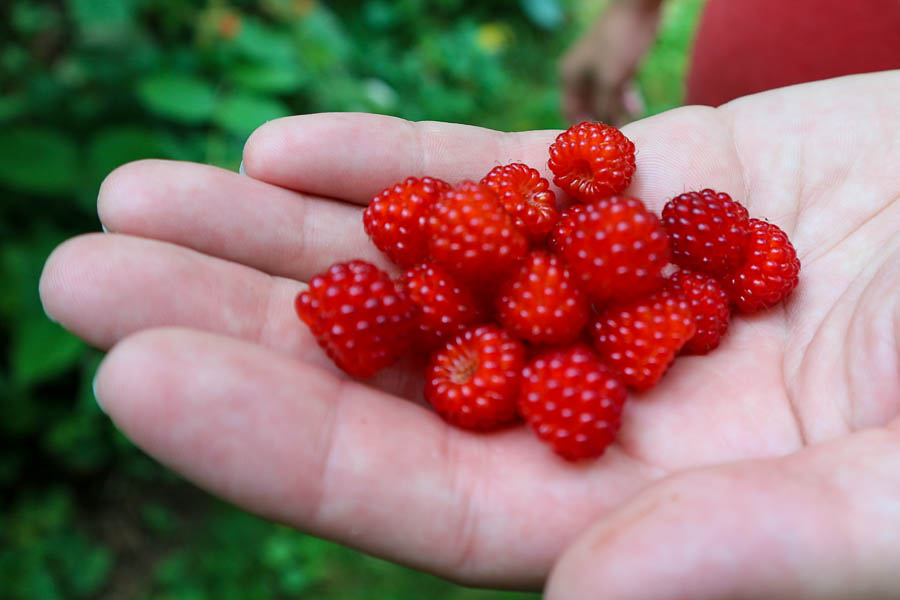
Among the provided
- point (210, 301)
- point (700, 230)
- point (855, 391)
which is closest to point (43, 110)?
point (210, 301)

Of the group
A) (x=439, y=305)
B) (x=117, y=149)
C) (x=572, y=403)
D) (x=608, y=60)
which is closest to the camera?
(x=572, y=403)

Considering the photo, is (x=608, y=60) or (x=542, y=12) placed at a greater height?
(x=608, y=60)

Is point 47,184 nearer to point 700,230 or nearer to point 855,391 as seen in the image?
Result: point 700,230

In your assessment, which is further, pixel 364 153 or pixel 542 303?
pixel 364 153

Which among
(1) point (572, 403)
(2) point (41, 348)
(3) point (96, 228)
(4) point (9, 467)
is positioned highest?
(1) point (572, 403)

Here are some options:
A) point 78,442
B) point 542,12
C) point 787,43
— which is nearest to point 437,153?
point 787,43

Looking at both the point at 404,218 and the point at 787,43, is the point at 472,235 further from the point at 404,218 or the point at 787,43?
the point at 787,43

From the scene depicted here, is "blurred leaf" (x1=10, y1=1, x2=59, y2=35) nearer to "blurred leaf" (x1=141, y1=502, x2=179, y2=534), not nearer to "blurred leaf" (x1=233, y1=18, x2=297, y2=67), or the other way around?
"blurred leaf" (x1=233, y1=18, x2=297, y2=67)

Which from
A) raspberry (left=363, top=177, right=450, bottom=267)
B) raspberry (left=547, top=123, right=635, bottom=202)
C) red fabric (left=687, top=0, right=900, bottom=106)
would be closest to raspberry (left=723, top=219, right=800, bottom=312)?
raspberry (left=547, top=123, right=635, bottom=202)
